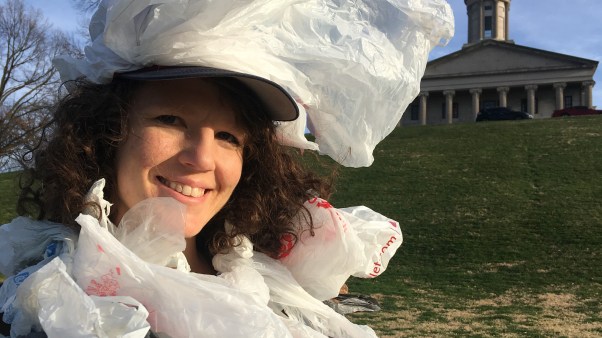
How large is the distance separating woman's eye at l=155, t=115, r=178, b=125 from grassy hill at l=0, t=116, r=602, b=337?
716cm

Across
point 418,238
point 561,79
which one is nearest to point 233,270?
point 418,238

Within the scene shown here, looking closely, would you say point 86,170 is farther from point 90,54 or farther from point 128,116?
point 90,54

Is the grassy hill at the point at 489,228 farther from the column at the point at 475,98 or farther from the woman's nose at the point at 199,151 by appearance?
the column at the point at 475,98

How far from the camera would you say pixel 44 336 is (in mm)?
1171

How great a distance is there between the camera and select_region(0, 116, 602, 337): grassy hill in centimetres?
969

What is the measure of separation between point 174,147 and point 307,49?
44 centimetres

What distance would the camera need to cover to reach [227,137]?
1635 millimetres

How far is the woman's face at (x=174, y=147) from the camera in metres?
1.46

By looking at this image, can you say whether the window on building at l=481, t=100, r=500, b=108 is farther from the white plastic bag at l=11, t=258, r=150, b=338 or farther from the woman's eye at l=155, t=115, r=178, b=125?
the white plastic bag at l=11, t=258, r=150, b=338

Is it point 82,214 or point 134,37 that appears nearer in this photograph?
point 82,214

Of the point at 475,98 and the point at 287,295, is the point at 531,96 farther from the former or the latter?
the point at 287,295

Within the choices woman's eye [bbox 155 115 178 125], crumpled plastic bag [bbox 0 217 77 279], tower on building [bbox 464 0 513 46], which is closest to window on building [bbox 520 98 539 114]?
tower on building [bbox 464 0 513 46]

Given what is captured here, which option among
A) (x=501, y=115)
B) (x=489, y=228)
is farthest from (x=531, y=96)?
(x=489, y=228)

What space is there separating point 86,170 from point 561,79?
206ft
